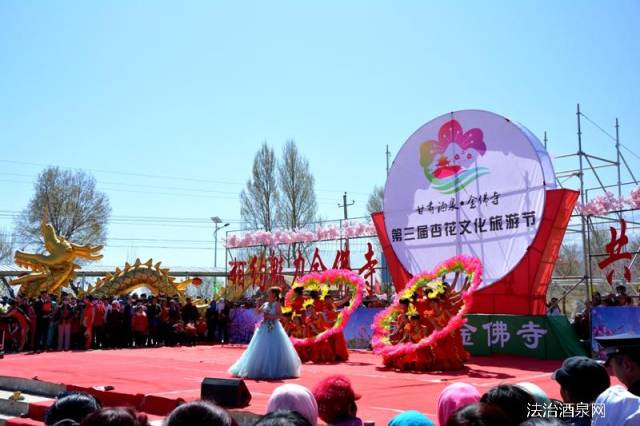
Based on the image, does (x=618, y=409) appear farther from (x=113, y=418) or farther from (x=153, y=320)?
(x=153, y=320)

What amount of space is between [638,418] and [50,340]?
15.7m

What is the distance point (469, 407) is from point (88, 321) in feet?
49.9

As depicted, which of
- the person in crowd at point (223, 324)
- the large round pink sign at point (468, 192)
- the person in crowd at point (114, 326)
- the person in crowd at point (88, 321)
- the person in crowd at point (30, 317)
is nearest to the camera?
the large round pink sign at point (468, 192)

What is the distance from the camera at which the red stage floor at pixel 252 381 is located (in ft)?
22.9

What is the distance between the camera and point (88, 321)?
615 inches

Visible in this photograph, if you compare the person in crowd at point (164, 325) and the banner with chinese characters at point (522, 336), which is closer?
the banner with chinese characters at point (522, 336)

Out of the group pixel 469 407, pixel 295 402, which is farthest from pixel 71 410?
pixel 469 407

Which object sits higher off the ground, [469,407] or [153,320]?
[469,407]

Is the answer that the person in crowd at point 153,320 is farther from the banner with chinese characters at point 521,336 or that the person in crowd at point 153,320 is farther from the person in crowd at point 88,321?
the banner with chinese characters at point 521,336

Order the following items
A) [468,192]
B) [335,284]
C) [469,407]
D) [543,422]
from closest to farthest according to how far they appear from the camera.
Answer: [543,422] → [469,407] → [335,284] → [468,192]

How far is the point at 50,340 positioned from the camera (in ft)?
50.4

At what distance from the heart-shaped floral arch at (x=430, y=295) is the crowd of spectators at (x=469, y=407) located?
24.6 ft

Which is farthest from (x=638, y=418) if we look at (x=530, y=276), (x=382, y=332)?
(x=530, y=276)

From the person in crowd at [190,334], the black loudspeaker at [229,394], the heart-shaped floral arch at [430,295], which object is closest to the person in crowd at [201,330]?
the person in crowd at [190,334]
